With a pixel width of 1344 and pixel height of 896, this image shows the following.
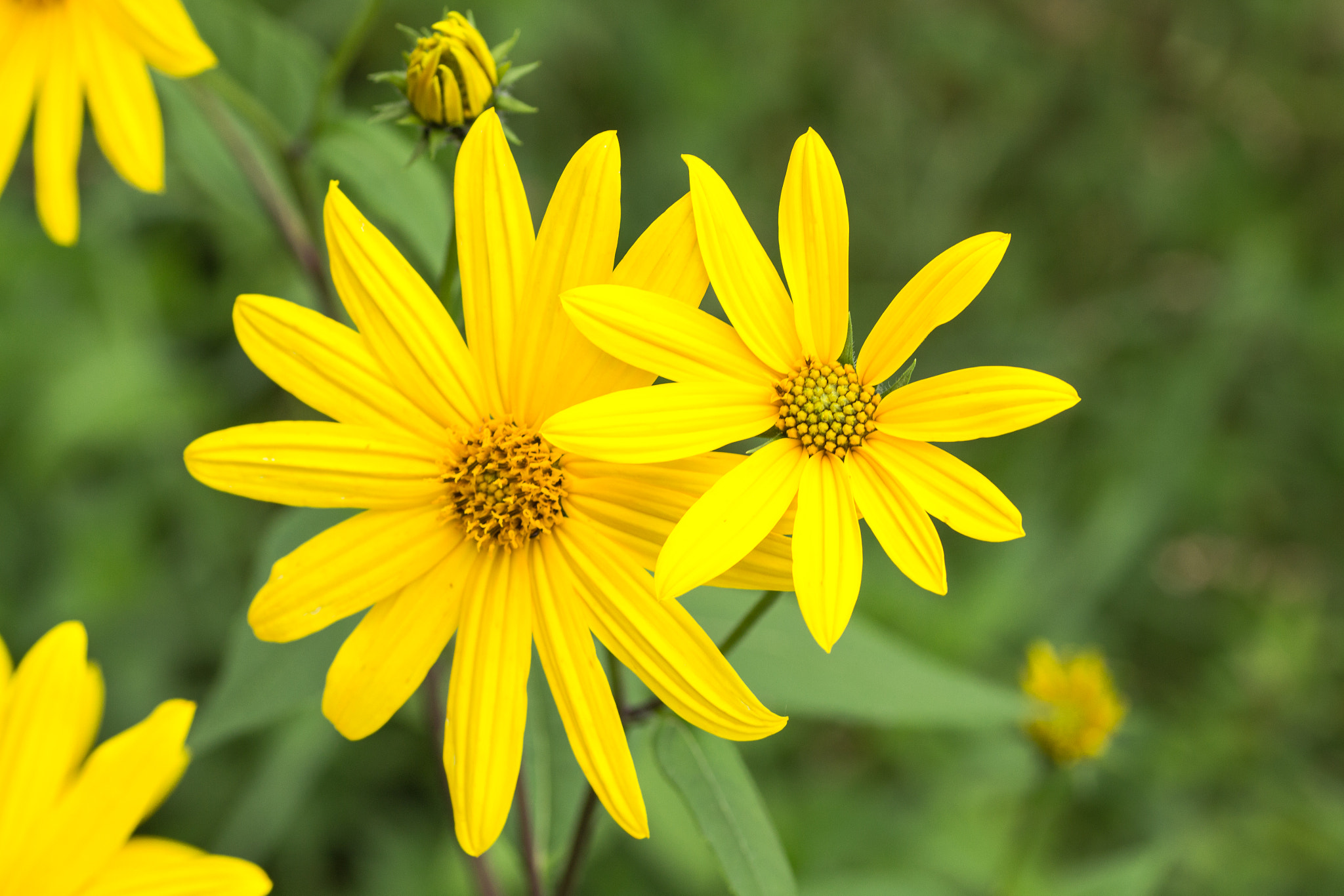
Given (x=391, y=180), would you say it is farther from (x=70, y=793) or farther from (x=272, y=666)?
(x=70, y=793)

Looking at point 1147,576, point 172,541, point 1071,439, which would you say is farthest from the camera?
point 1071,439

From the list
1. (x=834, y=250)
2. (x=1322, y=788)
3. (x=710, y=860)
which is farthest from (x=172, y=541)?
(x=1322, y=788)

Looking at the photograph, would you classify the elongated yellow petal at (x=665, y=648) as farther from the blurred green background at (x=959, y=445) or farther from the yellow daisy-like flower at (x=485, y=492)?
the blurred green background at (x=959, y=445)

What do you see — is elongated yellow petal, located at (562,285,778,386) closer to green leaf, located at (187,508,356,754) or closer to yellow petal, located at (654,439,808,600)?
yellow petal, located at (654,439,808,600)

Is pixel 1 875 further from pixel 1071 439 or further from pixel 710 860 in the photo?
pixel 1071 439

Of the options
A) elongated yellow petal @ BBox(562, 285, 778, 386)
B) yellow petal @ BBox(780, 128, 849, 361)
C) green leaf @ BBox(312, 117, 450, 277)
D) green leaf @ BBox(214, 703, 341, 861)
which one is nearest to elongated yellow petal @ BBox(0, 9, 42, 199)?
green leaf @ BBox(312, 117, 450, 277)

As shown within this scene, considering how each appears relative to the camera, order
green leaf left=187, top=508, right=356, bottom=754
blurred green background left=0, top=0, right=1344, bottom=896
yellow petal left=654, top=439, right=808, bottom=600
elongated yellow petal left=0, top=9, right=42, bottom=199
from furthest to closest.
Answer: blurred green background left=0, top=0, right=1344, bottom=896
green leaf left=187, top=508, right=356, bottom=754
elongated yellow petal left=0, top=9, right=42, bottom=199
yellow petal left=654, top=439, right=808, bottom=600

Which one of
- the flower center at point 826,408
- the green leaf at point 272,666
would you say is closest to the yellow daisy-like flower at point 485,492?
the flower center at point 826,408
